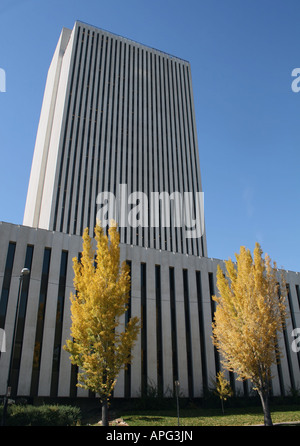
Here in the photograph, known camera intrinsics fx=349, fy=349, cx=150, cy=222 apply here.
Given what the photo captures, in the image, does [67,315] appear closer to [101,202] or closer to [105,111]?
[101,202]

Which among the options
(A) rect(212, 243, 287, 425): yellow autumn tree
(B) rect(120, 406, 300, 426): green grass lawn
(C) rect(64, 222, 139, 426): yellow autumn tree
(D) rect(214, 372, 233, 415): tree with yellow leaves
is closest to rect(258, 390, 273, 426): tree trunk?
(A) rect(212, 243, 287, 425): yellow autumn tree

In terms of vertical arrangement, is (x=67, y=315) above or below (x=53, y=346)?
above

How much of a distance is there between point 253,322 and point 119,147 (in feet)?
157

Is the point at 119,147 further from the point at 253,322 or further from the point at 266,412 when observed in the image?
the point at 266,412

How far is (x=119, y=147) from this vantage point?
62.0 metres

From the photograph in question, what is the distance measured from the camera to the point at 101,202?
184 feet

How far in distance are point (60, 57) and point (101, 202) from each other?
118 ft

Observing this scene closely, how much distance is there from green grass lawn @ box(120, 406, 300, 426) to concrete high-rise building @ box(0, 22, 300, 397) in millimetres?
3120

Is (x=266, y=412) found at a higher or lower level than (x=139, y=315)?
lower

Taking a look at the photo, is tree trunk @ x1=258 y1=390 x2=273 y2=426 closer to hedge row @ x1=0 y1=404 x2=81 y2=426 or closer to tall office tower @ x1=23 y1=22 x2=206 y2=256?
hedge row @ x1=0 y1=404 x2=81 y2=426

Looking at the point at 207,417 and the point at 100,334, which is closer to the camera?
the point at 100,334

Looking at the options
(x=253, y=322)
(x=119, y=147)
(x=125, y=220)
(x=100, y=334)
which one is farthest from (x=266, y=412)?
(x=119, y=147)

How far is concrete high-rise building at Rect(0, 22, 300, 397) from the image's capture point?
25.5 metres
